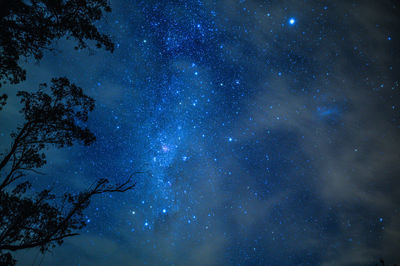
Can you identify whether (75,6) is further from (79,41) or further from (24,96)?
(24,96)

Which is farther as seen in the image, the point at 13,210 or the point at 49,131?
the point at 49,131

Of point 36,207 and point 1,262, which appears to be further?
point 36,207

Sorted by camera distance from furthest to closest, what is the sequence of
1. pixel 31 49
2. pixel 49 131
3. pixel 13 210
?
pixel 49 131 < pixel 13 210 < pixel 31 49

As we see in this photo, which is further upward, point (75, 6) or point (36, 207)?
point (75, 6)

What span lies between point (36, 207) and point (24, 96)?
2.78 metres

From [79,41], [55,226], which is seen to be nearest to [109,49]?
[79,41]

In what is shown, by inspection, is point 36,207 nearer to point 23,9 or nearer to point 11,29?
point 11,29

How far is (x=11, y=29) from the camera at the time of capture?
Result: 161 inches

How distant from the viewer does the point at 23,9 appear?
4.19 meters

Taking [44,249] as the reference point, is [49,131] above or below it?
above

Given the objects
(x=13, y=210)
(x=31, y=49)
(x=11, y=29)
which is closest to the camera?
(x=11, y=29)

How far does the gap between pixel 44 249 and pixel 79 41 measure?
499 cm

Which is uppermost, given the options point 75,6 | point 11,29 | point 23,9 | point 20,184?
point 75,6

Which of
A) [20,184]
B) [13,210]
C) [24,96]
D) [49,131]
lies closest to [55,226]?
[13,210]
